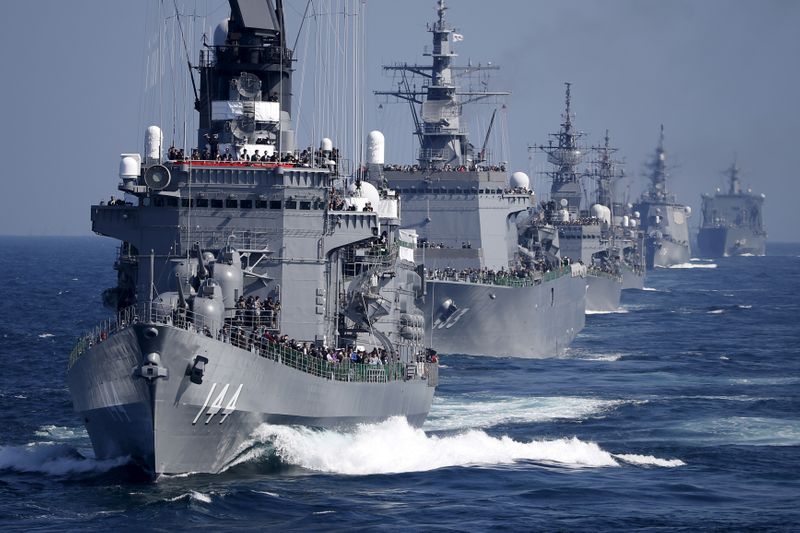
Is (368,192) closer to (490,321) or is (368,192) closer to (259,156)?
(259,156)

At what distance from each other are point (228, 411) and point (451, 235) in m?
38.1

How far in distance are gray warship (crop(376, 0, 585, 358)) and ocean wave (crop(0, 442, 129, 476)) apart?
26925 mm

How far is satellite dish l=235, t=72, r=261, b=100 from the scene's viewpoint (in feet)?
117

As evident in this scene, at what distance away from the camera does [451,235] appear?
218ft

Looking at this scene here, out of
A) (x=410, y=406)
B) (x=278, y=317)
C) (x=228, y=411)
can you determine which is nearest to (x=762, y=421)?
(x=410, y=406)

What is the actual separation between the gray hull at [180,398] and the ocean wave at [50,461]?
34 cm

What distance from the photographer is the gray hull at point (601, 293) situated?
96.4 metres

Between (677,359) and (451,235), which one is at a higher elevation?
(451,235)

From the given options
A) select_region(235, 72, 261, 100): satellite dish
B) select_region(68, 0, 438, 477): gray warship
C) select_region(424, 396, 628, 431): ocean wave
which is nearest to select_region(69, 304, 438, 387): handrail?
select_region(68, 0, 438, 477): gray warship

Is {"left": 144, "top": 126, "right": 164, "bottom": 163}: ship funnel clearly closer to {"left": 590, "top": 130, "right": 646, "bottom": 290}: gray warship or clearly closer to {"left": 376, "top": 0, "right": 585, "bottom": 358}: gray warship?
{"left": 376, "top": 0, "right": 585, "bottom": 358}: gray warship

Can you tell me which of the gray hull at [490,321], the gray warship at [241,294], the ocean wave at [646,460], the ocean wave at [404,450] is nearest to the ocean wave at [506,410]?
the gray warship at [241,294]

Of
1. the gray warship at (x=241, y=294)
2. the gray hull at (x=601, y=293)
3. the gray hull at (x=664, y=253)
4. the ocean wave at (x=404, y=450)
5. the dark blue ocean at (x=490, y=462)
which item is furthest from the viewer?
the gray hull at (x=664, y=253)

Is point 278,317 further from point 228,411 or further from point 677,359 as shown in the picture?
point 677,359

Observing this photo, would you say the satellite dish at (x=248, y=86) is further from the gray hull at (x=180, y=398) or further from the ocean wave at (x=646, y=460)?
the ocean wave at (x=646, y=460)
